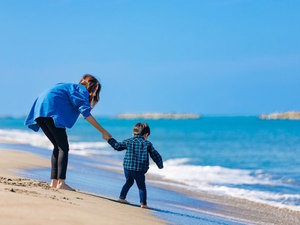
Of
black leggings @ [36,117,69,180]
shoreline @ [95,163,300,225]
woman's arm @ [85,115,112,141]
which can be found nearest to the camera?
woman's arm @ [85,115,112,141]

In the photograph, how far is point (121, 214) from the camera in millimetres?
5738

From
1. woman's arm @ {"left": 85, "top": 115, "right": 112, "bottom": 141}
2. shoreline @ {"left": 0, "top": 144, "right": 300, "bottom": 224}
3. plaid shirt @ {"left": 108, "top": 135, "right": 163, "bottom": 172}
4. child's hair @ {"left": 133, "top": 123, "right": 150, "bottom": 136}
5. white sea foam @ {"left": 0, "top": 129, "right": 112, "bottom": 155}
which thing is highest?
white sea foam @ {"left": 0, "top": 129, "right": 112, "bottom": 155}

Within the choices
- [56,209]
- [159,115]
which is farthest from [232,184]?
[159,115]

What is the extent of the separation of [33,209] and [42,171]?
6.19 meters

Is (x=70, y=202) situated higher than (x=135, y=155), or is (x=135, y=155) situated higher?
(x=135, y=155)

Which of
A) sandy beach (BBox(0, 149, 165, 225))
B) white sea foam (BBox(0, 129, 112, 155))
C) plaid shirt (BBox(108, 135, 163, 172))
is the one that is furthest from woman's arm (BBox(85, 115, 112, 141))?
white sea foam (BBox(0, 129, 112, 155))

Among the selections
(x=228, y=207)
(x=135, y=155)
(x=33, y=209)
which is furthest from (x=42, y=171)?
(x=33, y=209)

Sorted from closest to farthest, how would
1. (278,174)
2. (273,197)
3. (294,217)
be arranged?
(294,217) < (273,197) < (278,174)

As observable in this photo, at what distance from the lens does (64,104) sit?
7062 mm

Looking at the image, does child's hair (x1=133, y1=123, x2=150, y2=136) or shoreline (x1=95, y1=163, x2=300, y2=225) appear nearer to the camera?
child's hair (x1=133, y1=123, x2=150, y2=136)

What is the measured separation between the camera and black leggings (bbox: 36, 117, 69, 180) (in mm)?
7121

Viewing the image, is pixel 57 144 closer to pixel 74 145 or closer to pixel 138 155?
pixel 138 155

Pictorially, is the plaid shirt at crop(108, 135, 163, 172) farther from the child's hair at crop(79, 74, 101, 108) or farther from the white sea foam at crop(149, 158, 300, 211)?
the white sea foam at crop(149, 158, 300, 211)

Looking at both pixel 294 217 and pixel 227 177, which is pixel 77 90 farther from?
pixel 227 177
